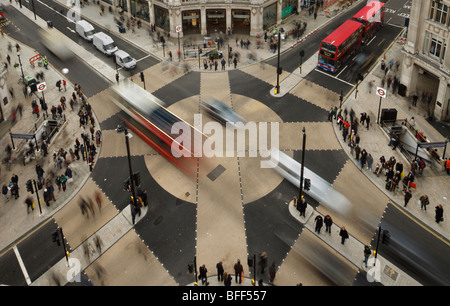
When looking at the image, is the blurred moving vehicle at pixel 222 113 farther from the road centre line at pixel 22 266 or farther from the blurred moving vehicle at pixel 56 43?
the blurred moving vehicle at pixel 56 43

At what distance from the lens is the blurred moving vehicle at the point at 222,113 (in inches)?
1773

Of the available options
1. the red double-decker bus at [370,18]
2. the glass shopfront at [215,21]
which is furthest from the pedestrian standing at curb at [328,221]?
the glass shopfront at [215,21]

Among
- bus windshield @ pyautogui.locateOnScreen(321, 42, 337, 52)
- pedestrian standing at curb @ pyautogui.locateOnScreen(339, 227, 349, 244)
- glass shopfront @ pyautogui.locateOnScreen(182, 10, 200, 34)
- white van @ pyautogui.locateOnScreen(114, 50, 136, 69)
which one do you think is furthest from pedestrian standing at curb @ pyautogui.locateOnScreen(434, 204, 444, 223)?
glass shopfront @ pyautogui.locateOnScreen(182, 10, 200, 34)

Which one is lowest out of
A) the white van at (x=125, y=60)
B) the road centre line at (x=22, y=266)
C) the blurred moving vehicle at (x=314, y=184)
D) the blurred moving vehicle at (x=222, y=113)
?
the road centre line at (x=22, y=266)

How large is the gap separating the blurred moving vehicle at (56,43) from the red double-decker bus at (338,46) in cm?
3269

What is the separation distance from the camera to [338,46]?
51406mm

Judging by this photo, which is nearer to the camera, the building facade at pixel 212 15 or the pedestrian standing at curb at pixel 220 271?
the pedestrian standing at curb at pixel 220 271

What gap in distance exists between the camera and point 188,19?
62156mm

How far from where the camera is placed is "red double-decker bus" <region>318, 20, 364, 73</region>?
170 feet

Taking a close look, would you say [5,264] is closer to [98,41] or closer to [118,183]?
[118,183]

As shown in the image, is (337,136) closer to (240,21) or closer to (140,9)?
(240,21)

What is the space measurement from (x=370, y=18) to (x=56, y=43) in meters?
42.8

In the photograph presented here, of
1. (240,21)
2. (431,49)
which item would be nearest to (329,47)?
(431,49)

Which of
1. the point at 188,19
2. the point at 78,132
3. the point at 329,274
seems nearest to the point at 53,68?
the point at 78,132
